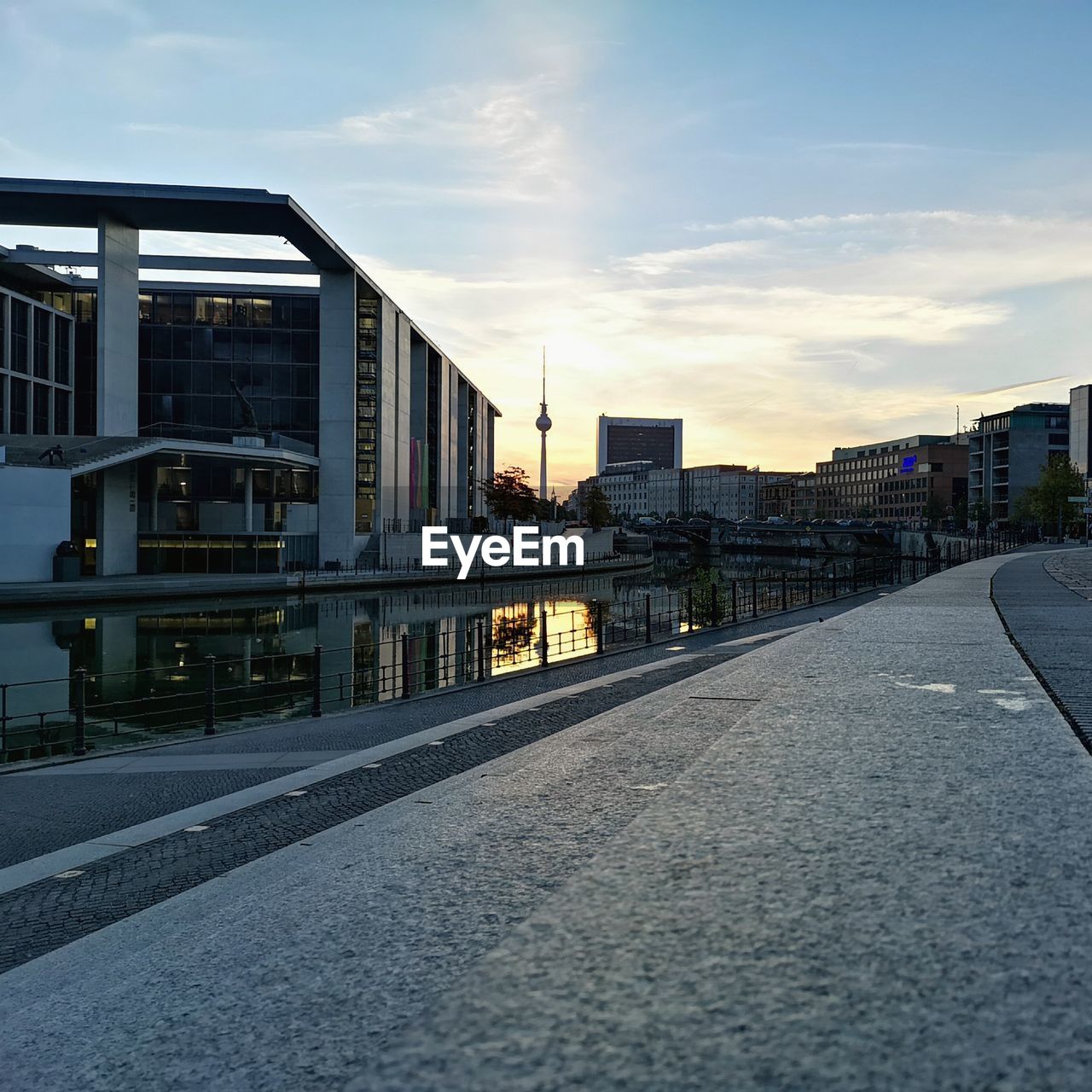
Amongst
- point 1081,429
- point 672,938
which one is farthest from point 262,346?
point 1081,429

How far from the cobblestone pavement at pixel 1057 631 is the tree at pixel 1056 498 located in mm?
74662

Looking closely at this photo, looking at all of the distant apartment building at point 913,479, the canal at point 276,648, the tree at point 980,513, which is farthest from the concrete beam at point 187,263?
the distant apartment building at point 913,479

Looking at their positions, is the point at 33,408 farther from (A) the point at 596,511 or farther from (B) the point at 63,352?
(A) the point at 596,511

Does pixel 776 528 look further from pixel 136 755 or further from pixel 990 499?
pixel 136 755

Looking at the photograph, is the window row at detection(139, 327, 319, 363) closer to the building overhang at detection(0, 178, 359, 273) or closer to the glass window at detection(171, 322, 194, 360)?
the glass window at detection(171, 322, 194, 360)

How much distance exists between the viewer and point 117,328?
58000 millimetres

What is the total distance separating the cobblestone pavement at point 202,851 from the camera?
20.6 ft

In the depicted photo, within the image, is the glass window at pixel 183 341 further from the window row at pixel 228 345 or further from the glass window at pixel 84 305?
the glass window at pixel 84 305

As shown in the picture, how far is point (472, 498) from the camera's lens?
131375 mm

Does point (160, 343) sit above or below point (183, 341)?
below

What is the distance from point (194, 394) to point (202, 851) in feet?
231

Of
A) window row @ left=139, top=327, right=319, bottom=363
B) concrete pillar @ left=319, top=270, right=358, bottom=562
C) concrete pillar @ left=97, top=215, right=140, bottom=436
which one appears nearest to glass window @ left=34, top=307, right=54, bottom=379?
window row @ left=139, top=327, right=319, bottom=363

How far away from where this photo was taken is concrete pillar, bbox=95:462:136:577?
188 ft

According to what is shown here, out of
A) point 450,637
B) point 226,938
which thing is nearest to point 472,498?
point 450,637
